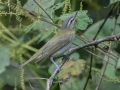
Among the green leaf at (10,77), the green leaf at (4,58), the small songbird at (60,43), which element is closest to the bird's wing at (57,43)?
the small songbird at (60,43)

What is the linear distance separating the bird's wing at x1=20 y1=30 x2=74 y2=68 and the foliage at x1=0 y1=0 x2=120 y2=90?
0.31 ft

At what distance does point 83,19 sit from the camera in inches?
138

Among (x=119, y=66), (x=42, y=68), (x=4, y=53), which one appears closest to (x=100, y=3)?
(x=42, y=68)

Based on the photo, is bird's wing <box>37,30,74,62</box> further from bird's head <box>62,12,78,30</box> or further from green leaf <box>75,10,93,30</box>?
green leaf <box>75,10,93,30</box>

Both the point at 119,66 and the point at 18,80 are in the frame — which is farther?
the point at 18,80

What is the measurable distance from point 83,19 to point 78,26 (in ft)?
0.25

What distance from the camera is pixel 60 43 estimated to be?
3.63m

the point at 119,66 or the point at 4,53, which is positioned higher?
the point at 4,53

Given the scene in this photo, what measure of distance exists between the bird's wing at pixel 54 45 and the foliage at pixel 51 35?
10 centimetres

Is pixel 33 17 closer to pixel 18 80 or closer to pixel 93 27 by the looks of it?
pixel 93 27

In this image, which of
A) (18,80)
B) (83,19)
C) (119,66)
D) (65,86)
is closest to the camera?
(119,66)

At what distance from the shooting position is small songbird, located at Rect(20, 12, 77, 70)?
351 cm

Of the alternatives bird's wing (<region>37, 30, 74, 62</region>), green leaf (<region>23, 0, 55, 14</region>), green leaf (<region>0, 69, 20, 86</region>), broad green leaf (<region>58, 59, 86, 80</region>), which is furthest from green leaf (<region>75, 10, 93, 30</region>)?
green leaf (<region>0, 69, 20, 86</region>)

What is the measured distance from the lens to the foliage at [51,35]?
3.47 meters
